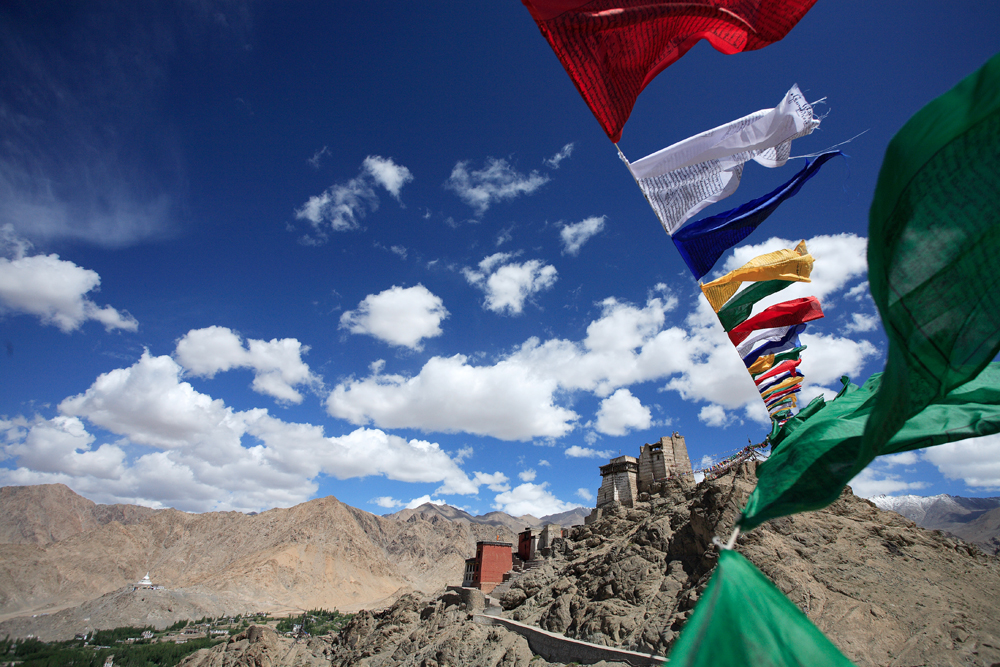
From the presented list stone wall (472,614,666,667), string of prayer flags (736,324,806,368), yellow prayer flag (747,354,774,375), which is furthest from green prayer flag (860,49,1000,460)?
stone wall (472,614,666,667)

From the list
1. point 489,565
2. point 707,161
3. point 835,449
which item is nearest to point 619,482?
point 489,565

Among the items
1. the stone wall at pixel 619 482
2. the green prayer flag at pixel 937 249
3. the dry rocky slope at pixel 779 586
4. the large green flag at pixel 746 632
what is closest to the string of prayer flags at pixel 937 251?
the green prayer flag at pixel 937 249

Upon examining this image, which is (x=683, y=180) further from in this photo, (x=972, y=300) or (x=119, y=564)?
(x=119, y=564)

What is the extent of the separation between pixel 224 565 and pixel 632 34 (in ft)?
479

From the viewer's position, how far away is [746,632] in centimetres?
228

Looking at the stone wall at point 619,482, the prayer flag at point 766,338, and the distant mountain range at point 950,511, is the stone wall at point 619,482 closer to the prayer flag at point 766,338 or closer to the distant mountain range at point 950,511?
the prayer flag at point 766,338

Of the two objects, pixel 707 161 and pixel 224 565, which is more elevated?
pixel 707 161

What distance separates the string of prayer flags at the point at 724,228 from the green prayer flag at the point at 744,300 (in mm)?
2154

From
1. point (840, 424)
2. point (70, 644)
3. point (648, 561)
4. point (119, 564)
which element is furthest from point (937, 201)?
point (119, 564)

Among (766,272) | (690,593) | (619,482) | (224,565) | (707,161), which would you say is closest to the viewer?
(707,161)

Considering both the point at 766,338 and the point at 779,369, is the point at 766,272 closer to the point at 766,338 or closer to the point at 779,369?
the point at 766,338

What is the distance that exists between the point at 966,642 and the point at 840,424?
15.3 meters

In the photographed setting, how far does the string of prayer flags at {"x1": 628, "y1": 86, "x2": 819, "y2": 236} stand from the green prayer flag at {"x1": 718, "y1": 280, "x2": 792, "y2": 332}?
319 centimetres

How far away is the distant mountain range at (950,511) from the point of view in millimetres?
123125
